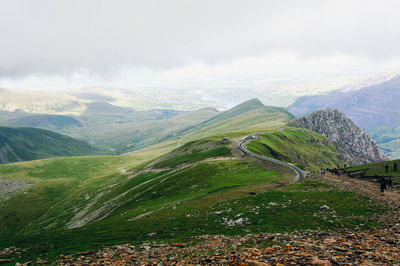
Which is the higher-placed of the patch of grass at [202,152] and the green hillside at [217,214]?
the green hillside at [217,214]

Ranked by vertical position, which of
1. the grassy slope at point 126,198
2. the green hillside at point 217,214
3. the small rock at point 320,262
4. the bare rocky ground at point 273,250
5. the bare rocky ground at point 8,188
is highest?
the small rock at point 320,262

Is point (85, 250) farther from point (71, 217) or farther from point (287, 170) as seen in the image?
point (71, 217)

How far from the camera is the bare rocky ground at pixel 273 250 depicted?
1878cm

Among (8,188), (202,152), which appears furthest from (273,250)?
(8,188)

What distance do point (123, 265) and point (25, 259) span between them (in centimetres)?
1334

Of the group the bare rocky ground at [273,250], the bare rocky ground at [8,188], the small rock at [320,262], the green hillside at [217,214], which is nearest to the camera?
the small rock at [320,262]

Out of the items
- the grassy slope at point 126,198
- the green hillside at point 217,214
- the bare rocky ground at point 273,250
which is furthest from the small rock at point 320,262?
the grassy slope at point 126,198

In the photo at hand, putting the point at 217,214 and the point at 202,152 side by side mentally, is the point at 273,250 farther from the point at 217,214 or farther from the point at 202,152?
the point at 202,152

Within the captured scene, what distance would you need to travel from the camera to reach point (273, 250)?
2250cm

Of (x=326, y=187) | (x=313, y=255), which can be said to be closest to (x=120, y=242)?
(x=313, y=255)

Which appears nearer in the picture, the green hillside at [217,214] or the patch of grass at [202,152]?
the green hillside at [217,214]

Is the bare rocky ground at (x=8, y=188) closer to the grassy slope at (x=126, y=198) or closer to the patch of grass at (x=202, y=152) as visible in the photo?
the grassy slope at (x=126, y=198)

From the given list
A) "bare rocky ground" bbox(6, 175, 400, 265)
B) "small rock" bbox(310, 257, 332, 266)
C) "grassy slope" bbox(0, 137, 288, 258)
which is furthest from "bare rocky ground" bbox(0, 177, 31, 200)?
"small rock" bbox(310, 257, 332, 266)

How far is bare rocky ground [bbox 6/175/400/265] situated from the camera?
739 inches
